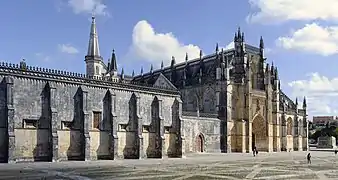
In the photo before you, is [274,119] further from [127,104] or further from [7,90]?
[7,90]

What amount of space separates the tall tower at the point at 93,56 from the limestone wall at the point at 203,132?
30.2 meters

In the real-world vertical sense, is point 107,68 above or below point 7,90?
above

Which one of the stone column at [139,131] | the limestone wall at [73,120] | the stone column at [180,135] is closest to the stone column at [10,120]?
the limestone wall at [73,120]

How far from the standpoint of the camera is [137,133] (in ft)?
155

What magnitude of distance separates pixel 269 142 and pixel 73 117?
46.2 metres

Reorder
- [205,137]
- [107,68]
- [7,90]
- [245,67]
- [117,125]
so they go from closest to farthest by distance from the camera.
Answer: [7,90]
[117,125]
[205,137]
[245,67]
[107,68]

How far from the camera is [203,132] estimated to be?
201 feet

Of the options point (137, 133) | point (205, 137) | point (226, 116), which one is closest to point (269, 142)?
point (226, 116)

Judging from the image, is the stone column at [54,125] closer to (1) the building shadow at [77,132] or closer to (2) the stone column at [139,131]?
(1) the building shadow at [77,132]

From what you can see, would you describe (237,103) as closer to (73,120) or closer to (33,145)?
(73,120)

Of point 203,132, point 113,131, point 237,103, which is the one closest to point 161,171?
point 113,131

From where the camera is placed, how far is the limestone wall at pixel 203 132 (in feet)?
189

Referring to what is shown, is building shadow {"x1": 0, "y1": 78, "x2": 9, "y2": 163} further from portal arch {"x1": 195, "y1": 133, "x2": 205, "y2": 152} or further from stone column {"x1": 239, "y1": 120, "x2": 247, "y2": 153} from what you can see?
stone column {"x1": 239, "y1": 120, "x2": 247, "y2": 153}

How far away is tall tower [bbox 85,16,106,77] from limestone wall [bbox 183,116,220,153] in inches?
1189
